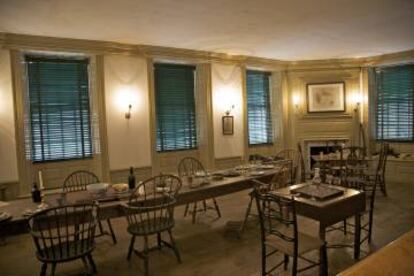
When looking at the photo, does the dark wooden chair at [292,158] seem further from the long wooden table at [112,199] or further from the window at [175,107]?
the window at [175,107]

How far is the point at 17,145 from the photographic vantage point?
180 inches

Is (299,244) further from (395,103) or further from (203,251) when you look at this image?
(395,103)

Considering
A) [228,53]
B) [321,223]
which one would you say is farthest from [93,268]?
[228,53]

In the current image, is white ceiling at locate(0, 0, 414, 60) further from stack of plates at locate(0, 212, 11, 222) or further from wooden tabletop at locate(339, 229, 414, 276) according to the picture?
wooden tabletop at locate(339, 229, 414, 276)

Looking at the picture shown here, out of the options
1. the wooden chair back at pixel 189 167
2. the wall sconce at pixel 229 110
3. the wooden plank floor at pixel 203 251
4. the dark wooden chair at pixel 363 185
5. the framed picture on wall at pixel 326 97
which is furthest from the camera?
the framed picture on wall at pixel 326 97

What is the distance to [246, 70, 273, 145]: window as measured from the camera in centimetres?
724

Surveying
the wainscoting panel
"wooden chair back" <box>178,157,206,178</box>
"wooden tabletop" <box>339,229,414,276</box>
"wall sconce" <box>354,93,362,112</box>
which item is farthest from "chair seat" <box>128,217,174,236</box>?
"wall sconce" <box>354,93,362,112</box>

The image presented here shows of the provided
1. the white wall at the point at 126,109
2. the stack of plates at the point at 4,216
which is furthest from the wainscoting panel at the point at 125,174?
the stack of plates at the point at 4,216

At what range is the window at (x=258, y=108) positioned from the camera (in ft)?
23.7

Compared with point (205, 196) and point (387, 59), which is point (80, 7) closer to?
point (205, 196)

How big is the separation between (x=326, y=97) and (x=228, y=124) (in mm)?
2674

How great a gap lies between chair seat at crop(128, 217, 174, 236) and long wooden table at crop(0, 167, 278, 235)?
0.62 ft

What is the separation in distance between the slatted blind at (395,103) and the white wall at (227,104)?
341 cm

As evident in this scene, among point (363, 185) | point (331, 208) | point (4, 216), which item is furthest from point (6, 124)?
point (363, 185)
